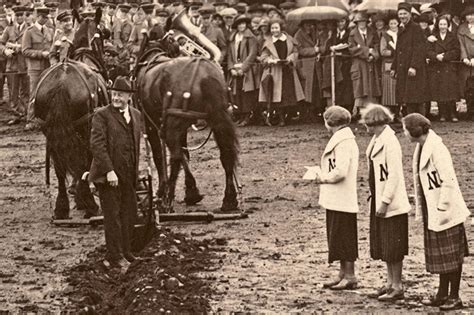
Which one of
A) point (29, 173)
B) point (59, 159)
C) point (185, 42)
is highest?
point (185, 42)

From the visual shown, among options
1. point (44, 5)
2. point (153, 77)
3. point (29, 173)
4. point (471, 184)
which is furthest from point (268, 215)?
point (44, 5)

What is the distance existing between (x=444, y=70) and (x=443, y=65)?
0.42 feet

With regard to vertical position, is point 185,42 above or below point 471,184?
above

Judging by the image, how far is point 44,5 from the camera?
105 feet

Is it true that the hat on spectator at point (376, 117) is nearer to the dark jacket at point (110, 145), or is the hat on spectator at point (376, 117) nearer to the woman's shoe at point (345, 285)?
the woman's shoe at point (345, 285)

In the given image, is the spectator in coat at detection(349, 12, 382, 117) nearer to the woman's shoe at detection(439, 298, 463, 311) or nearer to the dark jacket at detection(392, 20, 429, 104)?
the dark jacket at detection(392, 20, 429, 104)

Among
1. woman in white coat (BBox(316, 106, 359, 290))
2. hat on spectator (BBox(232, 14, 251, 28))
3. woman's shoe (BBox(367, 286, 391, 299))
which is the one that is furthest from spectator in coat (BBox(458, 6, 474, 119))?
woman's shoe (BBox(367, 286, 391, 299))

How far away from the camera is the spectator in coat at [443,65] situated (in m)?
26.3

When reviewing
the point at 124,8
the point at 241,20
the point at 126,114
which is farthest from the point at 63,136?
the point at 124,8

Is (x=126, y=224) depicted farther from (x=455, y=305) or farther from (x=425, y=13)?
(x=425, y=13)

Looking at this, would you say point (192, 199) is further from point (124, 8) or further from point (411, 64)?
point (124, 8)

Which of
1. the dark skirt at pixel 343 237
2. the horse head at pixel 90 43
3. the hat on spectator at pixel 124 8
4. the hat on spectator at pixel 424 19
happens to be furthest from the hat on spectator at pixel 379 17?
the dark skirt at pixel 343 237

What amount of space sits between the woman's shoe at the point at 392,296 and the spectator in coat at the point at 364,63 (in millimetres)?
15294

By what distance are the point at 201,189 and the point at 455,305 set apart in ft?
28.1
